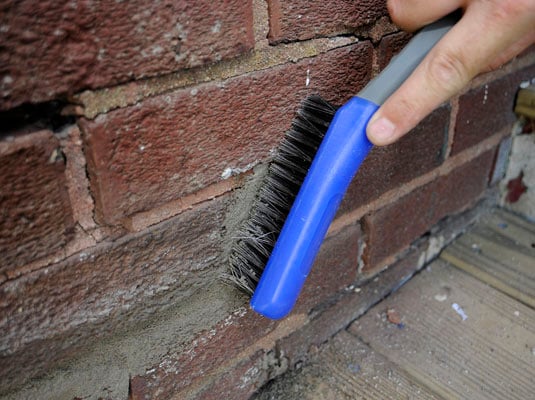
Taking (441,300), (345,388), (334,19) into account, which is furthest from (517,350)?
(334,19)

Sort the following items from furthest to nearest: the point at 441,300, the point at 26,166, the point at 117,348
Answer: the point at 441,300 → the point at 117,348 → the point at 26,166

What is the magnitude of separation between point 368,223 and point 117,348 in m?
0.49

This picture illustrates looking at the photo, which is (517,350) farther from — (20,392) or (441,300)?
(20,392)

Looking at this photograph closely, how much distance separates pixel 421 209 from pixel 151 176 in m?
0.66

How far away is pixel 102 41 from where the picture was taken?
1.64 ft

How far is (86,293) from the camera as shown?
0.59m

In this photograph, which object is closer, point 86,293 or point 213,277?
point 86,293

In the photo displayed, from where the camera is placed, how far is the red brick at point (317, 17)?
648 mm

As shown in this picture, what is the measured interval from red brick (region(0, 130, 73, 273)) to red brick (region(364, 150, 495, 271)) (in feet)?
1.85

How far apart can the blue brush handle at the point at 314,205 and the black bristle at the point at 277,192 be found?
0.04m

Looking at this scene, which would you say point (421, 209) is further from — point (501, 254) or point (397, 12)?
point (397, 12)

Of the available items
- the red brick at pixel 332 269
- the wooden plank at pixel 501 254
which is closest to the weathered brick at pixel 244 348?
the red brick at pixel 332 269

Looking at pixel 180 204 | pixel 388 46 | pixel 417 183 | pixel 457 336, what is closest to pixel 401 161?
pixel 417 183

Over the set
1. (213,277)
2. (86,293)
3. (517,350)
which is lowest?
(517,350)
